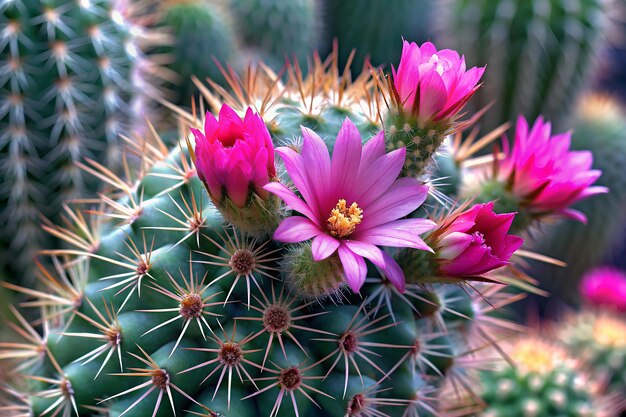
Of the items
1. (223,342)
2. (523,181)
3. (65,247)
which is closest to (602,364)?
(523,181)

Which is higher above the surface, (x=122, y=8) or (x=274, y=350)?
(x=122, y=8)

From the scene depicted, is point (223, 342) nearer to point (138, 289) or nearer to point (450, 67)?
point (138, 289)

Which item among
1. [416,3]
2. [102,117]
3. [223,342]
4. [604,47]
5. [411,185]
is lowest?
[223,342]

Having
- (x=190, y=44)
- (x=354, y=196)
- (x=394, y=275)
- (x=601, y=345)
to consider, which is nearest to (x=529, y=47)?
(x=601, y=345)

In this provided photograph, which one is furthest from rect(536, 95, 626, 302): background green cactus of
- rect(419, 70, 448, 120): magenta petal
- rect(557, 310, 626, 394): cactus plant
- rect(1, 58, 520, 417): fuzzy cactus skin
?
rect(419, 70, 448, 120): magenta petal

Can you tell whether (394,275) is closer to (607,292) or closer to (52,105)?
(52,105)

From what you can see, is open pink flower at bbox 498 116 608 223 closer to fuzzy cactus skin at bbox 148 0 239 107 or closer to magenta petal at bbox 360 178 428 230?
magenta petal at bbox 360 178 428 230
